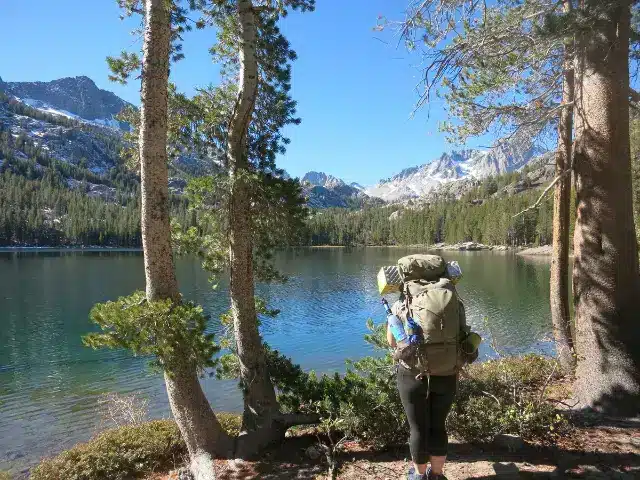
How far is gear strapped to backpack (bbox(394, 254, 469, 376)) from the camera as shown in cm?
310

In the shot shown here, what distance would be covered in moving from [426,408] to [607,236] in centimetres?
311

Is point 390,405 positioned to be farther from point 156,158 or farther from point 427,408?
point 156,158

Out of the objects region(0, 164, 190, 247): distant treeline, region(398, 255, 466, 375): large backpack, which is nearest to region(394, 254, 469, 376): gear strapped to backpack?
region(398, 255, 466, 375): large backpack

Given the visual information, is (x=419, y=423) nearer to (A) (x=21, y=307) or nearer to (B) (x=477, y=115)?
(B) (x=477, y=115)

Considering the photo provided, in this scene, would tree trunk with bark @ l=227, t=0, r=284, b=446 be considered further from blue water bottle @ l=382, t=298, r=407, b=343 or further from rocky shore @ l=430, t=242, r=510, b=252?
rocky shore @ l=430, t=242, r=510, b=252

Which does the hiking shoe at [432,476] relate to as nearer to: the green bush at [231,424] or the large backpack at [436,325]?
the large backpack at [436,325]

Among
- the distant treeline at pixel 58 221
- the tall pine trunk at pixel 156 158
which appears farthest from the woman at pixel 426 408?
the distant treeline at pixel 58 221

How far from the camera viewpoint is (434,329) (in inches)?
122

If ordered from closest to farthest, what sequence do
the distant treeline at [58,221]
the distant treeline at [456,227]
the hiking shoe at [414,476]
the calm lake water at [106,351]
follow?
the hiking shoe at [414,476] → the calm lake water at [106,351] → the distant treeline at [456,227] → the distant treeline at [58,221]

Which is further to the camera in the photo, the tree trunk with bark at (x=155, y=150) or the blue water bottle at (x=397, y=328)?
the tree trunk with bark at (x=155, y=150)

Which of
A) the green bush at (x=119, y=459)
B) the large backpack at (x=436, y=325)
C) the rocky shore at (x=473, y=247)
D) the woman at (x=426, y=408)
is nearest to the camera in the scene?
the large backpack at (x=436, y=325)

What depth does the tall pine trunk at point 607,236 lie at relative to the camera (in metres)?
4.67

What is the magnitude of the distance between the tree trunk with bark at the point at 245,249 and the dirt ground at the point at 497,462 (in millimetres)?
568

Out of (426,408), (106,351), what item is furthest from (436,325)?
(106,351)
